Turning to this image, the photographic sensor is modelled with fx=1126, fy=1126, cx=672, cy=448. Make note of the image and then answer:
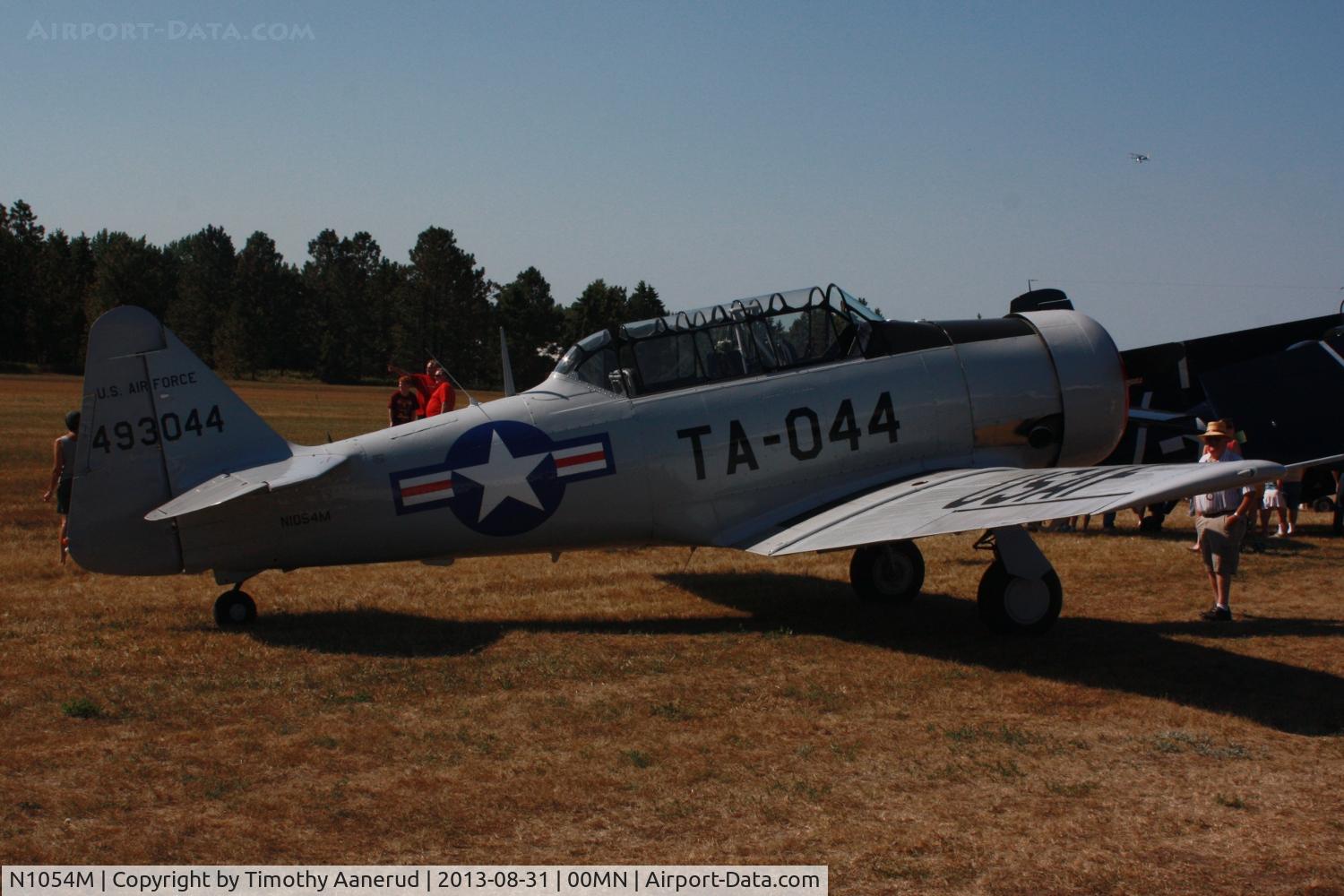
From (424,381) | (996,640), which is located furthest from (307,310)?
(996,640)

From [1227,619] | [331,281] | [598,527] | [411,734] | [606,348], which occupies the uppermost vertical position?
[331,281]

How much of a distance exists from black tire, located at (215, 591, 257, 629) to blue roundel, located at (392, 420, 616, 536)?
1.33m

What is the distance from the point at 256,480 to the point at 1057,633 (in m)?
5.56

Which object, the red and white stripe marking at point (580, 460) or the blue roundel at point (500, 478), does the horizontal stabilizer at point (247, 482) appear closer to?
the blue roundel at point (500, 478)

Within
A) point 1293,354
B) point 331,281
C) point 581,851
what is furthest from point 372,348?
point 581,851

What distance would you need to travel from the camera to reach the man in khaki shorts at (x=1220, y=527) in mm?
7980

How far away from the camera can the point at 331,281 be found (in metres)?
87.5

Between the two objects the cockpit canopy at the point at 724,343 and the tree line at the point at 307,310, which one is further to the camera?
the tree line at the point at 307,310

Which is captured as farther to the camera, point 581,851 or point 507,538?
point 507,538

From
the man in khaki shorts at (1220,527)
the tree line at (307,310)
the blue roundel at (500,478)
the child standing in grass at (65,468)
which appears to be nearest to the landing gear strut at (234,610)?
the blue roundel at (500,478)

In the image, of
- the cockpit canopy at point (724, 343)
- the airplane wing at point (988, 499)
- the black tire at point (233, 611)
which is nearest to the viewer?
the airplane wing at point (988, 499)

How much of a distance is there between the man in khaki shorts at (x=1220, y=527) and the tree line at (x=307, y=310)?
2206 inches

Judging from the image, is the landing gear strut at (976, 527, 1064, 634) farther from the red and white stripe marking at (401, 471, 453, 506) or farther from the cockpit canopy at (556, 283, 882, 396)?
the red and white stripe marking at (401, 471, 453, 506)

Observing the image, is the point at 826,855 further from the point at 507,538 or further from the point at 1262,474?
the point at 507,538
